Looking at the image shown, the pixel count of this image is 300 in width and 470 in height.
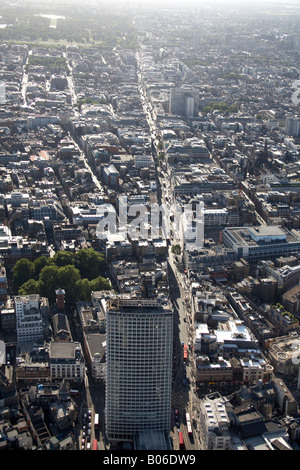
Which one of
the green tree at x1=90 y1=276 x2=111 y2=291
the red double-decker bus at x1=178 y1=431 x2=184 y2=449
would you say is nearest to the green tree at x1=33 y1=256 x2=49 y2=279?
the green tree at x1=90 y1=276 x2=111 y2=291

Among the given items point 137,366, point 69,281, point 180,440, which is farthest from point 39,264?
point 180,440

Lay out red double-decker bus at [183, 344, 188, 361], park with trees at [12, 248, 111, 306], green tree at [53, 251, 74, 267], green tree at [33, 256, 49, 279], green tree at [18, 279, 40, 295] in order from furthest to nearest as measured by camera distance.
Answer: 1. green tree at [53, 251, 74, 267]
2. green tree at [33, 256, 49, 279]
3. park with trees at [12, 248, 111, 306]
4. green tree at [18, 279, 40, 295]
5. red double-decker bus at [183, 344, 188, 361]

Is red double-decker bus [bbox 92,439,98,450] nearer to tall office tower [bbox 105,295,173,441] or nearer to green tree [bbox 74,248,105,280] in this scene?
tall office tower [bbox 105,295,173,441]

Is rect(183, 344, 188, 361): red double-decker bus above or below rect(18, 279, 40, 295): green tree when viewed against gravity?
below

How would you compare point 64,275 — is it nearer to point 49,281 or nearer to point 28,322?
point 49,281

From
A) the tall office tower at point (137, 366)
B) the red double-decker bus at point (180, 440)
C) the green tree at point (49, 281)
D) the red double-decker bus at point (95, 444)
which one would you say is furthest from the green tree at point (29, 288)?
the red double-decker bus at point (180, 440)

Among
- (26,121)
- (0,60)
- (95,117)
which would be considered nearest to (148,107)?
(95,117)
